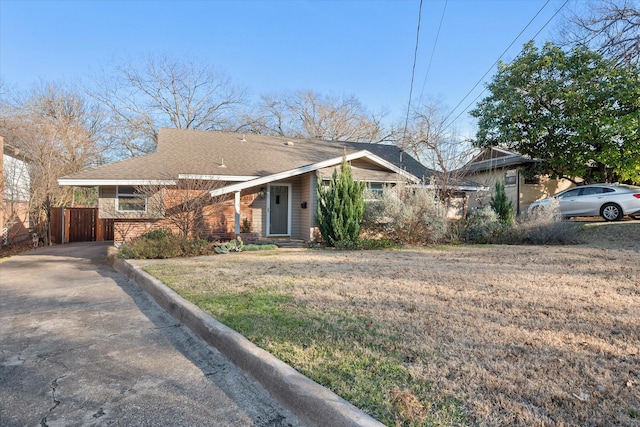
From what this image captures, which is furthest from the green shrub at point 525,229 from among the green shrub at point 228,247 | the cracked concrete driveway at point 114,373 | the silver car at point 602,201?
the cracked concrete driveway at point 114,373

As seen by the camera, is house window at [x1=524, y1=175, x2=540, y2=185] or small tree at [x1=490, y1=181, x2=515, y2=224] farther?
house window at [x1=524, y1=175, x2=540, y2=185]

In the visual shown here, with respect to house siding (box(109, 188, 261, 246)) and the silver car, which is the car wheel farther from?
house siding (box(109, 188, 261, 246))

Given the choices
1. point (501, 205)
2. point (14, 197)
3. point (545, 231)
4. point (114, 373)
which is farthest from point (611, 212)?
point (14, 197)

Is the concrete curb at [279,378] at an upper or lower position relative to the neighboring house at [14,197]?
lower

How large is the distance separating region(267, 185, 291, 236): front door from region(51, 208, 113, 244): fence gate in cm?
943

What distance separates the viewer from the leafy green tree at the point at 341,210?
11.7 m

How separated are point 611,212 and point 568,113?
5.72 metres

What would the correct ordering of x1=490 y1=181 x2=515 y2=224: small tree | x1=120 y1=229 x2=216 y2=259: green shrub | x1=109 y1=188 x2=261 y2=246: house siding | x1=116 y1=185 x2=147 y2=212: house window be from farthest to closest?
1. x1=490 y1=181 x2=515 y2=224: small tree
2. x1=116 y1=185 x2=147 y2=212: house window
3. x1=109 y1=188 x2=261 y2=246: house siding
4. x1=120 y1=229 x2=216 y2=259: green shrub

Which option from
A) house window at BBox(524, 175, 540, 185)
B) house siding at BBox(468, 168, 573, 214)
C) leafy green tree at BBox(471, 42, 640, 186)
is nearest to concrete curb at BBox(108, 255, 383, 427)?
leafy green tree at BBox(471, 42, 640, 186)

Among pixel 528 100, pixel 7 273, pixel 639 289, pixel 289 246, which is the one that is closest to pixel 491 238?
pixel 289 246

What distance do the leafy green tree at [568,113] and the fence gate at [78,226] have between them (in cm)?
2013

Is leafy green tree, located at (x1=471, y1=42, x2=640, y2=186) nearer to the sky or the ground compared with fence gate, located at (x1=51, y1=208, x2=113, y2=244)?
nearer to the sky

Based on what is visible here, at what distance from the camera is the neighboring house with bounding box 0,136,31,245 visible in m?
15.4

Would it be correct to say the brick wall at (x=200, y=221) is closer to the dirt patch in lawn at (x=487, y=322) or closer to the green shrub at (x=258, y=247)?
the green shrub at (x=258, y=247)
